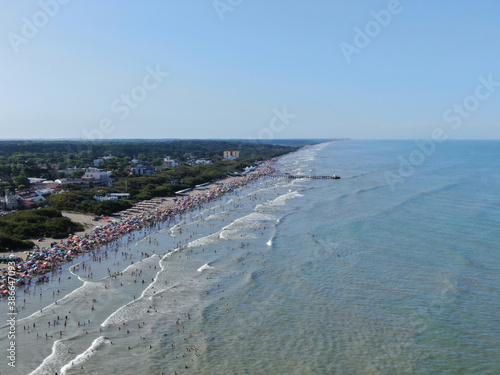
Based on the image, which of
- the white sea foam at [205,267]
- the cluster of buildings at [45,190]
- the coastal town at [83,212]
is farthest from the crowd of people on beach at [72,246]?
the cluster of buildings at [45,190]

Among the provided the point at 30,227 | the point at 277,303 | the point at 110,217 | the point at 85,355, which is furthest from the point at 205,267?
the point at 110,217

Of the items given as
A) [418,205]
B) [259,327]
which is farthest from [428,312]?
[418,205]

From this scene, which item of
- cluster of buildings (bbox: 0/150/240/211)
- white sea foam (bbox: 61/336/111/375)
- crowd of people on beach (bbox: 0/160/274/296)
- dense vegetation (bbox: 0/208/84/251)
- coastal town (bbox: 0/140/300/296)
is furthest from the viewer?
cluster of buildings (bbox: 0/150/240/211)

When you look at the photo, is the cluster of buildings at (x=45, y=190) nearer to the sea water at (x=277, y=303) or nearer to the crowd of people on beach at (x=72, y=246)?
the crowd of people on beach at (x=72, y=246)

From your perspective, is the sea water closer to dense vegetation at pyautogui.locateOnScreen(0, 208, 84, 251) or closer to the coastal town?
the coastal town

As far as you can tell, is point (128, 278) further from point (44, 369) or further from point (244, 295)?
point (44, 369)

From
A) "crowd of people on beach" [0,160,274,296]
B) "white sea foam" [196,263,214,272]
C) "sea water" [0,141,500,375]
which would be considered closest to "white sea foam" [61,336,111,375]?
"sea water" [0,141,500,375]
